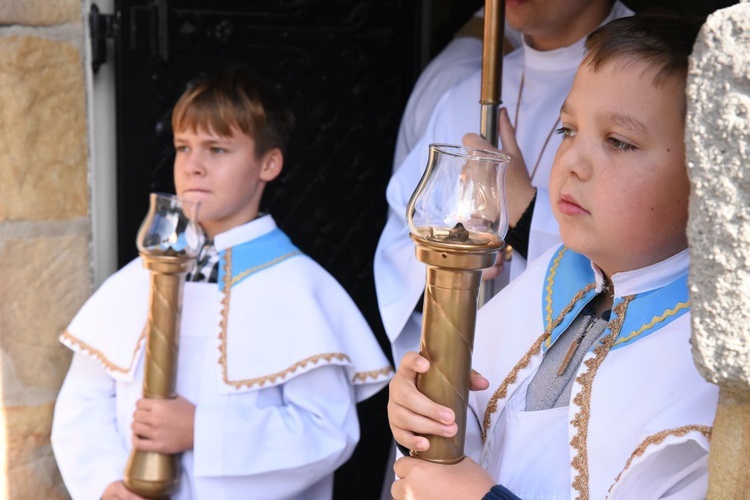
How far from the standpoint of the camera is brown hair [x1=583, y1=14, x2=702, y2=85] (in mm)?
1621

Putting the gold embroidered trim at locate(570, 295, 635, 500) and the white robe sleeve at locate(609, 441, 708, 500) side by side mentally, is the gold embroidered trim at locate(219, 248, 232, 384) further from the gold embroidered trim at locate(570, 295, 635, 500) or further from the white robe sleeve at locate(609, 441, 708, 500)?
the white robe sleeve at locate(609, 441, 708, 500)

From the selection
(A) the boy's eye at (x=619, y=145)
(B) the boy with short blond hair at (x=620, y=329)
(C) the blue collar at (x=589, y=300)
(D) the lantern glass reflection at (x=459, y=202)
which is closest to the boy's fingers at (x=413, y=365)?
(B) the boy with short blond hair at (x=620, y=329)

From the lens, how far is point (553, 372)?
71.2 inches

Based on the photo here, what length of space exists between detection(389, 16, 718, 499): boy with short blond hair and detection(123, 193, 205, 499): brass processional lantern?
959mm

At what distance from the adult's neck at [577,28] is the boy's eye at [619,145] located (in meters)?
1.23

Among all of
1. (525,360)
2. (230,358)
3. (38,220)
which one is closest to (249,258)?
(230,358)

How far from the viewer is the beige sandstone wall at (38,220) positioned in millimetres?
2777

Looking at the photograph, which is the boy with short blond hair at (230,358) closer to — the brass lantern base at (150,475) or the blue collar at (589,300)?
the brass lantern base at (150,475)

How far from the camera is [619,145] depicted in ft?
→ 5.36

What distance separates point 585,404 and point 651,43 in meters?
0.57

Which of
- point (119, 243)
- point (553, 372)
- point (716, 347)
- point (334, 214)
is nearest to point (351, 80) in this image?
point (334, 214)

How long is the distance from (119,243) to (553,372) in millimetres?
1750

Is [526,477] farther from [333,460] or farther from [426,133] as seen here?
[426,133]

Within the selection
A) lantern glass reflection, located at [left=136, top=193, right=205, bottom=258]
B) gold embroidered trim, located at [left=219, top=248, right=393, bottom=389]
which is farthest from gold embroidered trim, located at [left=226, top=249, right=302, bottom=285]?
lantern glass reflection, located at [left=136, top=193, right=205, bottom=258]
